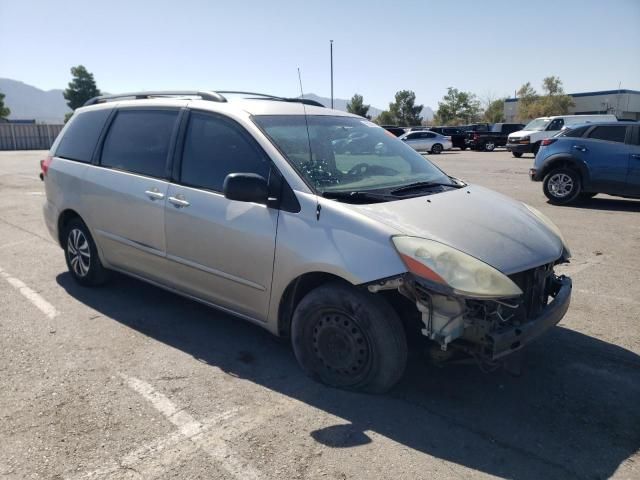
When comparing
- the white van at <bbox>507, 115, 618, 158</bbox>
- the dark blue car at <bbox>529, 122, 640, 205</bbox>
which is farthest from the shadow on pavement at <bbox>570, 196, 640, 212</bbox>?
the white van at <bbox>507, 115, 618, 158</bbox>

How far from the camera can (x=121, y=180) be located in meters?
4.46

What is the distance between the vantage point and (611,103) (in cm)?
5669

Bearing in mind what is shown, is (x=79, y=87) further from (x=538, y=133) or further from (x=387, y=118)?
(x=538, y=133)

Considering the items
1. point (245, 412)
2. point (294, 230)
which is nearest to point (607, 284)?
point (294, 230)

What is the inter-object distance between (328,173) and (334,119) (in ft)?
2.86

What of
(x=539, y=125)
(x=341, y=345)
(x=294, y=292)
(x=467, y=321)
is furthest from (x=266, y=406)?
(x=539, y=125)

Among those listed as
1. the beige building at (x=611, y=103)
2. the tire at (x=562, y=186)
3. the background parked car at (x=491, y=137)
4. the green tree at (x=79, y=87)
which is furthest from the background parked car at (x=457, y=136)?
the green tree at (x=79, y=87)

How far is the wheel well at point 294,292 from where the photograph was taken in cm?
328

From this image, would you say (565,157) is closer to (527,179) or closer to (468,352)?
(527,179)

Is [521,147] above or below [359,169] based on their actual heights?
below

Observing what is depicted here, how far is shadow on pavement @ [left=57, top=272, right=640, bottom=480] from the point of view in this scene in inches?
104

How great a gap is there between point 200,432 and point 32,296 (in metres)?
3.14

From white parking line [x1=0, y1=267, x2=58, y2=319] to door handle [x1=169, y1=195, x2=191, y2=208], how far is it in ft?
5.44

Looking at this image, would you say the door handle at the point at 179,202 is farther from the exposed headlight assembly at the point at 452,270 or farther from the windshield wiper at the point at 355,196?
the exposed headlight assembly at the point at 452,270
